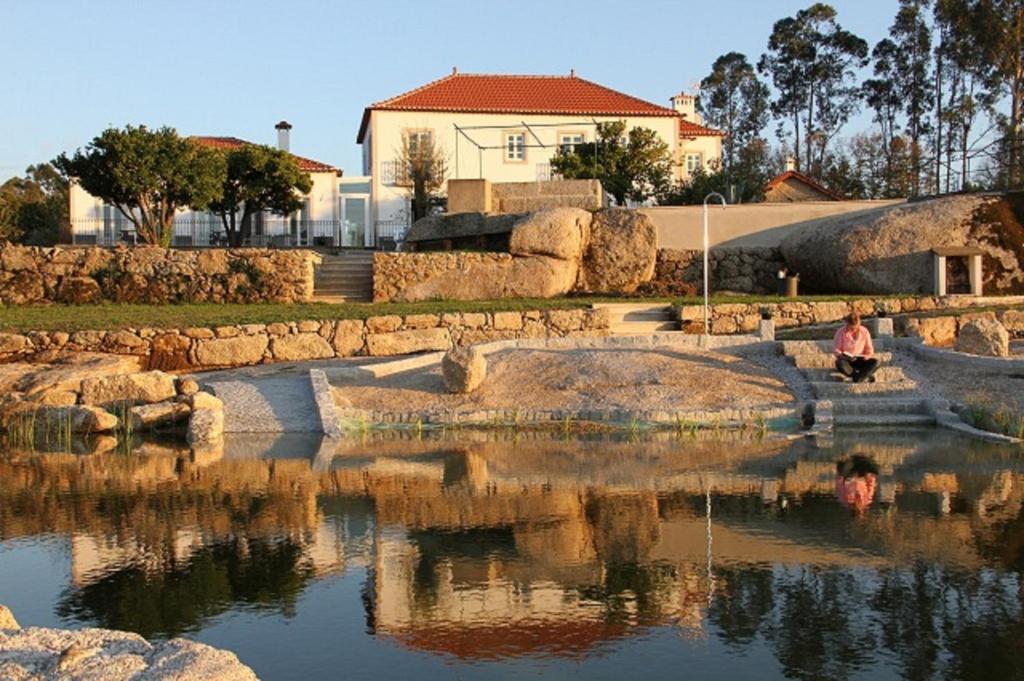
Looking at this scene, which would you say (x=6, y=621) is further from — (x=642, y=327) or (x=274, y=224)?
(x=274, y=224)

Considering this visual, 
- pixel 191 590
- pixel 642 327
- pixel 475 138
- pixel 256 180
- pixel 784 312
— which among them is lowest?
pixel 191 590

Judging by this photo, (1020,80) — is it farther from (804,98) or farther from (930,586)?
(930,586)

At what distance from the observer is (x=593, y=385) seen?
52.7 ft

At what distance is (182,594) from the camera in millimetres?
7441

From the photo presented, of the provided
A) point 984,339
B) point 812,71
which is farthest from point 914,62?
point 984,339

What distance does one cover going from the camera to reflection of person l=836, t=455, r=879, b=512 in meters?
10.0

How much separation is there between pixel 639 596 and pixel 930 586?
6.22 feet

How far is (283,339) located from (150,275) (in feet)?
24.5

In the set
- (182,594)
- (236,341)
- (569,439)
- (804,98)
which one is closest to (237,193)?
(236,341)

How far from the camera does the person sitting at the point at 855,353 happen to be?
1561cm

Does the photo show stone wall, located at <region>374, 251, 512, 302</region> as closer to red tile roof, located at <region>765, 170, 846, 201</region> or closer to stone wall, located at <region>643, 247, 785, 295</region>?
stone wall, located at <region>643, 247, 785, 295</region>

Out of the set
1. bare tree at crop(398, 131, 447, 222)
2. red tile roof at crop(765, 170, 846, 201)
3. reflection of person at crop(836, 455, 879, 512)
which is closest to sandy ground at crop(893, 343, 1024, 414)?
reflection of person at crop(836, 455, 879, 512)

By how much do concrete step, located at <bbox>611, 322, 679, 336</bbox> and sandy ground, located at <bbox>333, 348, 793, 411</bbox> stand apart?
187 inches

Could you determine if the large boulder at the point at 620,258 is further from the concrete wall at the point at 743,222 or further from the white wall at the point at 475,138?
the white wall at the point at 475,138
